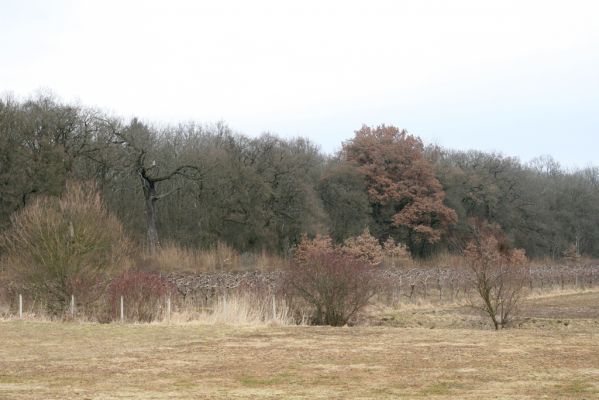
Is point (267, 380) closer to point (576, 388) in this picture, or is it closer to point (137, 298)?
point (576, 388)

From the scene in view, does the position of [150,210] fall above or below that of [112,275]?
above

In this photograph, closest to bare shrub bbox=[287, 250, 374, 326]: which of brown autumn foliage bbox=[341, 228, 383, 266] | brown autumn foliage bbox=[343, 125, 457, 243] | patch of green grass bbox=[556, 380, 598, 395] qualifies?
patch of green grass bbox=[556, 380, 598, 395]

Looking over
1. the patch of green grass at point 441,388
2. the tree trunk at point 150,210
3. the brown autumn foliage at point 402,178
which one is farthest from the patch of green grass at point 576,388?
the brown autumn foliage at point 402,178

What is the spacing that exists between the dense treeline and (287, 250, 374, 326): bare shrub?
19.8 meters

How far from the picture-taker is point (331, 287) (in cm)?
2386

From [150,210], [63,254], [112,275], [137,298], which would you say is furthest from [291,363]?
[150,210]

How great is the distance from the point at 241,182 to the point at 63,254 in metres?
23.6

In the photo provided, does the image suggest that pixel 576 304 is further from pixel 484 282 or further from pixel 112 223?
pixel 112 223

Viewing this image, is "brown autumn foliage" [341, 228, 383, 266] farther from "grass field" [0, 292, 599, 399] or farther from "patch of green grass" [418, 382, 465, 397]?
"patch of green grass" [418, 382, 465, 397]

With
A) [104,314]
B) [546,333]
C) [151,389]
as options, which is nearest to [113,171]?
[104,314]

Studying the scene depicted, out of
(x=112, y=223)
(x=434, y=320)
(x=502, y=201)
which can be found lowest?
(x=434, y=320)

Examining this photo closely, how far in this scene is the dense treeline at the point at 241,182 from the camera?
41.5 meters

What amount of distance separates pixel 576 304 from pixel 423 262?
1966 centimetres

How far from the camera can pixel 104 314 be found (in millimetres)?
24156
